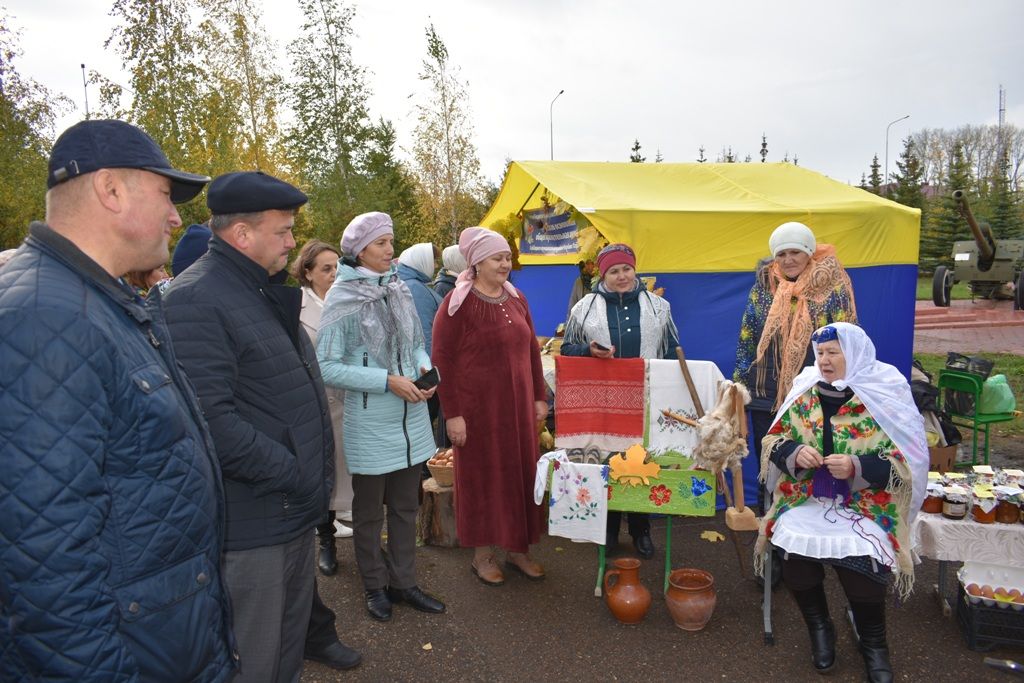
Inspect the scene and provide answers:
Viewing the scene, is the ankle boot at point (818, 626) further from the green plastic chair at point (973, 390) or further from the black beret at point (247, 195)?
the green plastic chair at point (973, 390)

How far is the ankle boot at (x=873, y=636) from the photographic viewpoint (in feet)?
9.68

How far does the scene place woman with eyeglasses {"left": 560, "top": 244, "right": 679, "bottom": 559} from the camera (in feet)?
13.9

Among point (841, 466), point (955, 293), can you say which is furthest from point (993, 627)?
point (955, 293)

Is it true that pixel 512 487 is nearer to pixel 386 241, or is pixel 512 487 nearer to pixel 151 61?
pixel 386 241

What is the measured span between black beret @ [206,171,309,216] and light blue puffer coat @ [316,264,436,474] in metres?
1.10

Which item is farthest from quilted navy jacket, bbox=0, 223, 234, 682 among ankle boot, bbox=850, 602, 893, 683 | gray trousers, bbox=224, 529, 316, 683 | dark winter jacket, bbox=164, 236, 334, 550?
ankle boot, bbox=850, 602, 893, 683

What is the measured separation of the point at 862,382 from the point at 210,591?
9.02 ft

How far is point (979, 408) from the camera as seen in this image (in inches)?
226

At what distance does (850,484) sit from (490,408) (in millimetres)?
1890

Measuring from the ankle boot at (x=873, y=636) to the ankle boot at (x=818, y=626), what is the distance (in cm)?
15

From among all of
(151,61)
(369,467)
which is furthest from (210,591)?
(151,61)

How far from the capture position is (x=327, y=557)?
171 inches

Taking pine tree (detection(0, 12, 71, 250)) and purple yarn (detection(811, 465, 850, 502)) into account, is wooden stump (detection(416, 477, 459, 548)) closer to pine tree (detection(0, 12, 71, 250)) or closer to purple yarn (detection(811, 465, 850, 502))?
purple yarn (detection(811, 465, 850, 502))

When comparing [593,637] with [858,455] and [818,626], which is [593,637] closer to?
[818,626]
